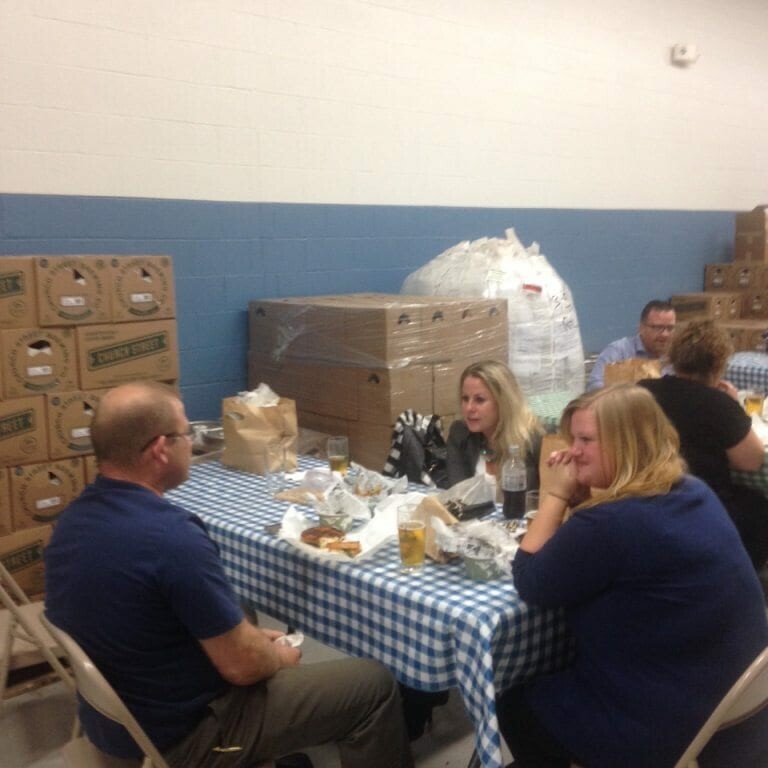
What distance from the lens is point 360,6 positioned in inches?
187

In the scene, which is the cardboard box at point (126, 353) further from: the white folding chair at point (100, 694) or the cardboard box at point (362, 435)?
the white folding chair at point (100, 694)

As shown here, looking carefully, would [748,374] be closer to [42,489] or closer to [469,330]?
[469,330]

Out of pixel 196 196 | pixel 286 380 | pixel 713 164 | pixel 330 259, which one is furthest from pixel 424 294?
pixel 713 164

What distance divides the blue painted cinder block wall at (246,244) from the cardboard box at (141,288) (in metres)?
0.46

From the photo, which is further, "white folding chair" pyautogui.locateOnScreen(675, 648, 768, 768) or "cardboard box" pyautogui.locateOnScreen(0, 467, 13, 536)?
"cardboard box" pyautogui.locateOnScreen(0, 467, 13, 536)

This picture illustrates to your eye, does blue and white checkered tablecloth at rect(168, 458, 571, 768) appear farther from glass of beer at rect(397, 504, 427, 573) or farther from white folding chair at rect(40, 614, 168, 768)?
white folding chair at rect(40, 614, 168, 768)

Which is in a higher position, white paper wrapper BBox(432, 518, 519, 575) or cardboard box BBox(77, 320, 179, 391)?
cardboard box BBox(77, 320, 179, 391)

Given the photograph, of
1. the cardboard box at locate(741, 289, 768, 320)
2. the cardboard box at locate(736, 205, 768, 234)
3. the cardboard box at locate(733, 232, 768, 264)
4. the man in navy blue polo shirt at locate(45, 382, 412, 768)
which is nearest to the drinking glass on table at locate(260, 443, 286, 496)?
the man in navy blue polo shirt at locate(45, 382, 412, 768)

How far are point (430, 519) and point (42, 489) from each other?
181 cm

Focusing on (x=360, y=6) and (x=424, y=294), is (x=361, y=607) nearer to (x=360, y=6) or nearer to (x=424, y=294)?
(x=424, y=294)

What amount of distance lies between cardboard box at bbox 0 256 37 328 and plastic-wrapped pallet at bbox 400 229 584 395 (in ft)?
7.31

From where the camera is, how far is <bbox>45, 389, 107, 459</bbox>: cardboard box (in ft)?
10.9

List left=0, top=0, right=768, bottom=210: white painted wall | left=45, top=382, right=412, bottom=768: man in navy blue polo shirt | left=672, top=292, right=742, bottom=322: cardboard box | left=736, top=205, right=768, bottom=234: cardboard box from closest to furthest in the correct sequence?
left=45, top=382, right=412, bottom=768: man in navy blue polo shirt → left=0, top=0, right=768, bottom=210: white painted wall → left=672, top=292, right=742, bottom=322: cardboard box → left=736, top=205, right=768, bottom=234: cardboard box

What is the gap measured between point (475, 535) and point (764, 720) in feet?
2.40
